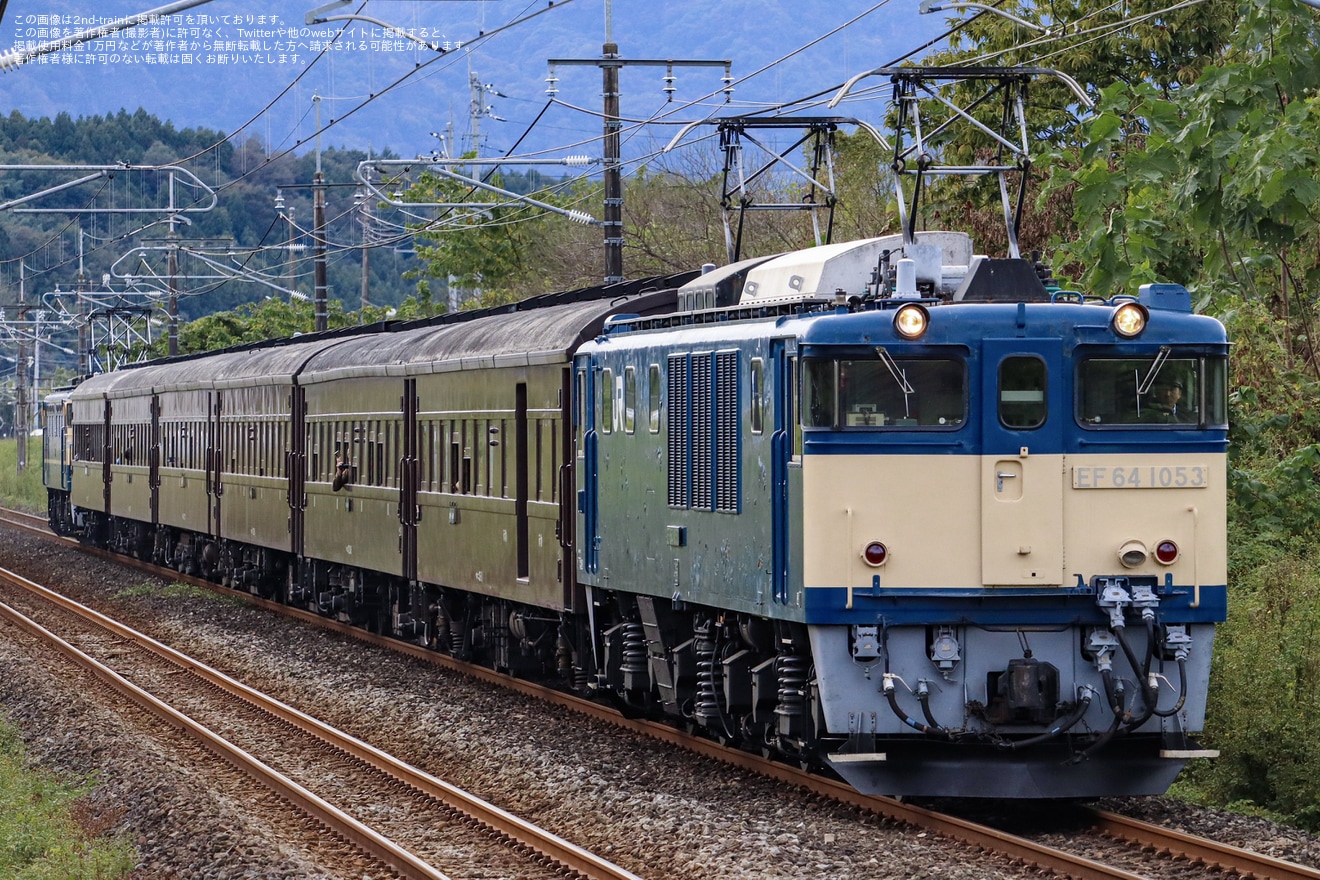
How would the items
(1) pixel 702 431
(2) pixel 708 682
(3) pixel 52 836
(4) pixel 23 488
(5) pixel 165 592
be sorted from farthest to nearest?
(4) pixel 23 488
(5) pixel 165 592
(2) pixel 708 682
(1) pixel 702 431
(3) pixel 52 836

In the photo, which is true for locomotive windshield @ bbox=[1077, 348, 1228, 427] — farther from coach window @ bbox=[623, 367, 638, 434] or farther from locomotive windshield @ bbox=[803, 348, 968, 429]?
coach window @ bbox=[623, 367, 638, 434]

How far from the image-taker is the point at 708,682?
12.7m

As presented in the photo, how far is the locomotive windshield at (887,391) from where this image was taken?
10.8 metres

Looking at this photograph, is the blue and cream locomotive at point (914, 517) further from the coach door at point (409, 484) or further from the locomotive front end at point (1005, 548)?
the coach door at point (409, 484)

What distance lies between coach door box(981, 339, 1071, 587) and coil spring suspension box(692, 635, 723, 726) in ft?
8.60

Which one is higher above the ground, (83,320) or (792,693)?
(83,320)

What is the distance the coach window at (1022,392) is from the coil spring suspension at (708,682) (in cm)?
286

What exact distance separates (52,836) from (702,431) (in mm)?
4558

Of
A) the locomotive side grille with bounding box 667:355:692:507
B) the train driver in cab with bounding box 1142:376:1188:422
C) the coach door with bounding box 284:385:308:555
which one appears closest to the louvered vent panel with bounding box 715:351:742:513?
the locomotive side grille with bounding box 667:355:692:507

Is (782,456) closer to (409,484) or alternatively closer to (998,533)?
(998,533)

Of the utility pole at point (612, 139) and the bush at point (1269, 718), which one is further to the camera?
the utility pole at point (612, 139)

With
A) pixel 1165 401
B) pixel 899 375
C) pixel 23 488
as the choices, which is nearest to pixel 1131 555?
pixel 1165 401

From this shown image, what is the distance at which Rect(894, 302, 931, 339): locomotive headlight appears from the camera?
10.7 m

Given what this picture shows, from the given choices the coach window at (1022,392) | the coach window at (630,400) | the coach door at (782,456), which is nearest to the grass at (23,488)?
the coach window at (630,400)
